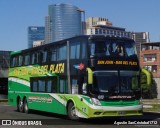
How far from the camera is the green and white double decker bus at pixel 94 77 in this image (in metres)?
18.5

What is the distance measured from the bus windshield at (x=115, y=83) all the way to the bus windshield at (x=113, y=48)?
0.89m

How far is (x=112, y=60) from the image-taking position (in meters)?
19.0

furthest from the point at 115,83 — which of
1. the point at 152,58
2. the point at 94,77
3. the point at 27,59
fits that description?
the point at 152,58

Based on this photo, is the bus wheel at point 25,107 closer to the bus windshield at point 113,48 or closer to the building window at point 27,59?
the building window at point 27,59

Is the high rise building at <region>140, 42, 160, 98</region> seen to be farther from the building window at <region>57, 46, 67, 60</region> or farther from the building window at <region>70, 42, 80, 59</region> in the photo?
the building window at <region>70, 42, 80, 59</region>

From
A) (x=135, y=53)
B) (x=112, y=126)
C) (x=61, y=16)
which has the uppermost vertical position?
(x=61, y=16)

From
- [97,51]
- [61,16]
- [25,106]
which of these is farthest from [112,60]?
[61,16]

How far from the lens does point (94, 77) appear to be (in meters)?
18.6

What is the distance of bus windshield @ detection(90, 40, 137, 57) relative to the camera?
19.0 metres

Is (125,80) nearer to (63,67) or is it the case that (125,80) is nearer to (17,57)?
(63,67)

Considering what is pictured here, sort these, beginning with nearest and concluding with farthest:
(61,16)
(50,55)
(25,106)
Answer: (50,55), (25,106), (61,16)

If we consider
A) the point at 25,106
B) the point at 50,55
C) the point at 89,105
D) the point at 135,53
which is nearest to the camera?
the point at 89,105

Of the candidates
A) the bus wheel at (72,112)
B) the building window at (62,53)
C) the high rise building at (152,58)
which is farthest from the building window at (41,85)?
the high rise building at (152,58)

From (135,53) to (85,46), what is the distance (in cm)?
244
